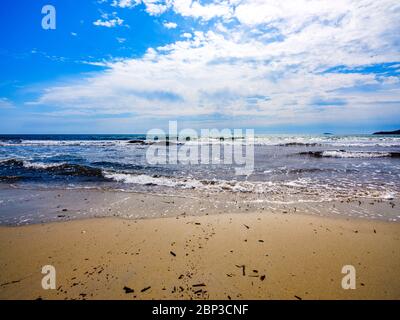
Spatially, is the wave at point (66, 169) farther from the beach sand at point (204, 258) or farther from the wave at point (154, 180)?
the beach sand at point (204, 258)

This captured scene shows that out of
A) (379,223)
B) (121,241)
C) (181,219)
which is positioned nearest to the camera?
(121,241)

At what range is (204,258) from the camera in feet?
13.0

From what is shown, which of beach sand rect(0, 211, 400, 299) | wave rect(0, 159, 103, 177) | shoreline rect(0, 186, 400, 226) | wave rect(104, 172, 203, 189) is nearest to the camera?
beach sand rect(0, 211, 400, 299)

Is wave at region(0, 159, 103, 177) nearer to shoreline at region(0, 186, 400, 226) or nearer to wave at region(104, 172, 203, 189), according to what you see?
wave at region(104, 172, 203, 189)

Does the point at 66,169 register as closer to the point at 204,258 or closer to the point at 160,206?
the point at 160,206

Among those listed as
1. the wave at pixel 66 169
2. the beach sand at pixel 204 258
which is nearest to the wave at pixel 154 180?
the wave at pixel 66 169

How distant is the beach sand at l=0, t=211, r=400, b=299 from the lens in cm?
320

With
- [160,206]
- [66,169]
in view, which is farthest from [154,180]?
[66,169]

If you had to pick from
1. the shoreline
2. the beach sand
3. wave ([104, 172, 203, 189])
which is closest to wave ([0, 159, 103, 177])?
wave ([104, 172, 203, 189])
